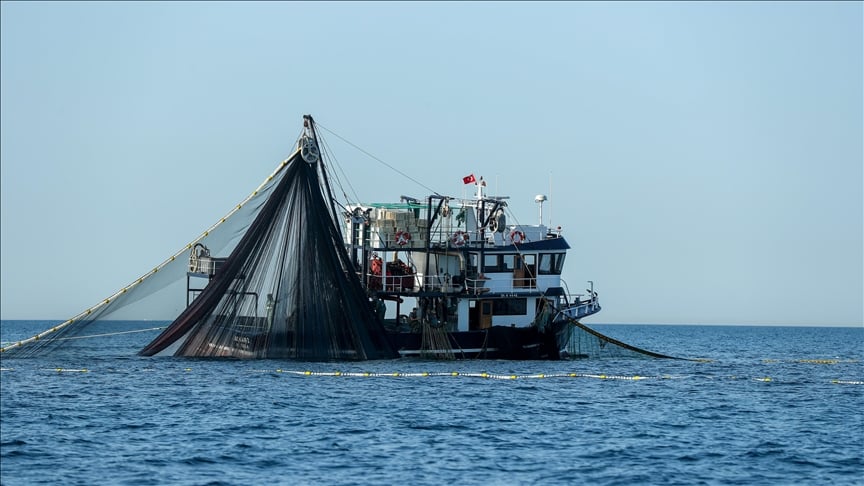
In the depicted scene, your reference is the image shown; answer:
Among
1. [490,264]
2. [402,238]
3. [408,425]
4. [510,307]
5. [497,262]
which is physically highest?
[402,238]

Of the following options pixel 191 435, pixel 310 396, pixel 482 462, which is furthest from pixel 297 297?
pixel 482 462

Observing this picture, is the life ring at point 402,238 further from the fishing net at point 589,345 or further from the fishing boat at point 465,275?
the fishing net at point 589,345

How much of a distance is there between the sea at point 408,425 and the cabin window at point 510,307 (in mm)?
4191

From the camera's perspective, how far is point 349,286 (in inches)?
1860

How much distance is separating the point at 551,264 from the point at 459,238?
5197mm

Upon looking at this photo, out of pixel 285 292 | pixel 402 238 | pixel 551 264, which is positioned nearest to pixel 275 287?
pixel 285 292

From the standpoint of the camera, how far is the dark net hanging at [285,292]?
46.4 m

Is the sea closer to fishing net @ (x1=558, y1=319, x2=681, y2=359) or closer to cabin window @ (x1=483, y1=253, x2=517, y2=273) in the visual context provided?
fishing net @ (x1=558, y1=319, x2=681, y2=359)

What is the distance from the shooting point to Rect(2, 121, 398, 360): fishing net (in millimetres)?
46344

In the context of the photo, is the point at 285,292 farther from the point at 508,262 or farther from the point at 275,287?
the point at 508,262

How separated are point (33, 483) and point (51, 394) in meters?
14.5

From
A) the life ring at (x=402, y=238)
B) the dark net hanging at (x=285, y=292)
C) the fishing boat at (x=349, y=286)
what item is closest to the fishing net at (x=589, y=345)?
the fishing boat at (x=349, y=286)

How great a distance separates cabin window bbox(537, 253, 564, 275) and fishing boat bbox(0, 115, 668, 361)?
58 mm

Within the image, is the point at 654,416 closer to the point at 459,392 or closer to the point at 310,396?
the point at 459,392
